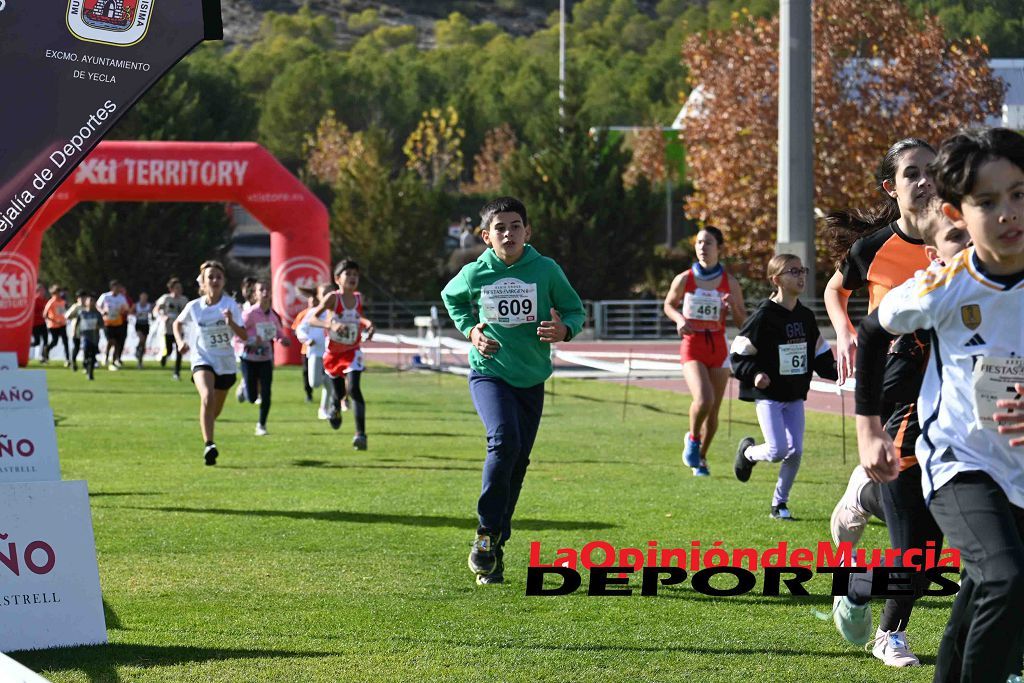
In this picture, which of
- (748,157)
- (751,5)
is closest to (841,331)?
(748,157)

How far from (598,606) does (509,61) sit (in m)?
138

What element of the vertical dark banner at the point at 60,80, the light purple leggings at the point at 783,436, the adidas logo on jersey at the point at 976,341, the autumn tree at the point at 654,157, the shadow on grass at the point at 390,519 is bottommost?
the shadow on grass at the point at 390,519

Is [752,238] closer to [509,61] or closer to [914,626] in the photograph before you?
[914,626]

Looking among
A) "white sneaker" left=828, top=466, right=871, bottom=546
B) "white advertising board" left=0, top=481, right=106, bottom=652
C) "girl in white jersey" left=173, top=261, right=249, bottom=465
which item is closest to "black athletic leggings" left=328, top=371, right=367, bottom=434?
"girl in white jersey" left=173, top=261, right=249, bottom=465

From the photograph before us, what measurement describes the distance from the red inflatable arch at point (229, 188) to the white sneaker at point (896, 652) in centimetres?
2678

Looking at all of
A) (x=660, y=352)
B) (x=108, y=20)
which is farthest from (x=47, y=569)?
(x=660, y=352)

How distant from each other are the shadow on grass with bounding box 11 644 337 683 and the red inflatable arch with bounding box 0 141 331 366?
84.0ft

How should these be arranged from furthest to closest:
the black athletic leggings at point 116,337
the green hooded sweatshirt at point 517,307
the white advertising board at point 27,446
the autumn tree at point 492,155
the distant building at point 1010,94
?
the autumn tree at point 492,155
the distant building at point 1010,94
the black athletic leggings at point 116,337
the white advertising board at point 27,446
the green hooded sweatshirt at point 517,307

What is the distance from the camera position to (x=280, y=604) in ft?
24.5

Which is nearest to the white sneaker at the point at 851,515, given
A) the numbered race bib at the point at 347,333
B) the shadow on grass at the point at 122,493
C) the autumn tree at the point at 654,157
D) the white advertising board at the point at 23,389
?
the white advertising board at the point at 23,389

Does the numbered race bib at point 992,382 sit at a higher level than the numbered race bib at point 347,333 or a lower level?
higher

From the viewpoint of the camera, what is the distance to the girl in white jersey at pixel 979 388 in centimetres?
429

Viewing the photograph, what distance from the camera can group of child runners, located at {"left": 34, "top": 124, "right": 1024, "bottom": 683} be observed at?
4379 mm

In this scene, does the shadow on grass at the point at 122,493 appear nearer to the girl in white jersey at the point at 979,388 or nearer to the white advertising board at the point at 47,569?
the white advertising board at the point at 47,569
